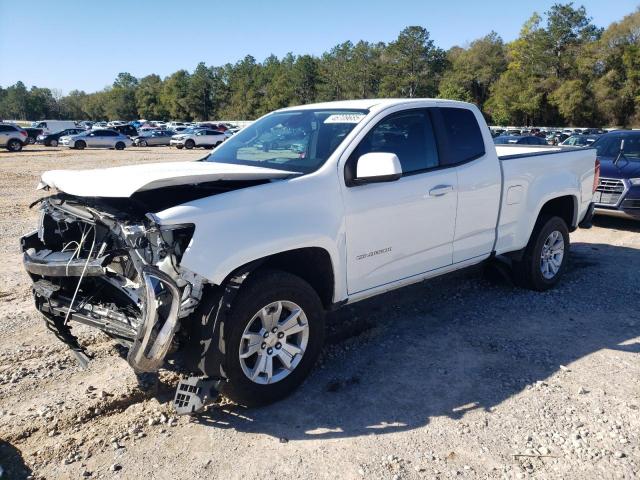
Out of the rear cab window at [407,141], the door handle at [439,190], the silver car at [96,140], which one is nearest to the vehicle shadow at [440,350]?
the door handle at [439,190]

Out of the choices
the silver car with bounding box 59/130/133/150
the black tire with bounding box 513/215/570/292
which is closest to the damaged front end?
the black tire with bounding box 513/215/570/292

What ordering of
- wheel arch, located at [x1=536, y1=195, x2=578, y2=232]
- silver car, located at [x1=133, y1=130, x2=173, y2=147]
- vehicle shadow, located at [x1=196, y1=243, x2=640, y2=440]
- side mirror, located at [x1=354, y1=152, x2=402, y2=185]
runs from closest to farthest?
vehicle shadow, located at [x1=196, y1=243, x2=640, y2=440] < side mirror, located at [x1=354, y1=152, x2=402, y2=185] < wheel arch, located at [x1=536, y1=195, x2=578, y2=232] < silver car, located at [x1=133, y1=130, x2=173, y2=147]

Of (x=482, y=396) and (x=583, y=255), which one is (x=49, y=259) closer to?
(x=482, y=396)

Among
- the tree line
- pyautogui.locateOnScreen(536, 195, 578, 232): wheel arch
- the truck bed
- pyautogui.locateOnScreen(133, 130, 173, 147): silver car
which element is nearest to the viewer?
the truck bed

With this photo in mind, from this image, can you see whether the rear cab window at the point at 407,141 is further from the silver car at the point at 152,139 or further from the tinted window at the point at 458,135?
the silver car at the point at 152,139

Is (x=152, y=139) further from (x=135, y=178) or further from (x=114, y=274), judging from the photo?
(x=135, y=178)

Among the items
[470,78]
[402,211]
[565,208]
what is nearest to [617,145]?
[565,208]

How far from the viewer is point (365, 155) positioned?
12.6ft

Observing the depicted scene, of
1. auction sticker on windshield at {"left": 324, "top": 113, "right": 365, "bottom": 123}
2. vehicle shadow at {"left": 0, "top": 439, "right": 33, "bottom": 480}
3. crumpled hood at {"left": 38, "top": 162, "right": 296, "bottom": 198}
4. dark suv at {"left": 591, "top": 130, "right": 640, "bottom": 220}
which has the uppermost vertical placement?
auction sticker on windshield at {"left": 324, "top": 113, "right": 365, "bottom": 123}

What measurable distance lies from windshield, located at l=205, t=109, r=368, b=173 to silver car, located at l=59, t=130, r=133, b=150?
1456 inches

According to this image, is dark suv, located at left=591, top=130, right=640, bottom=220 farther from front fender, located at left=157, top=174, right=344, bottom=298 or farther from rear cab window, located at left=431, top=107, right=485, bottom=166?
front fender, located at left=157, top=174, right=344, bottom=298

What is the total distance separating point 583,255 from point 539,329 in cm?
333

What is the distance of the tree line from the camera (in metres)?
74.2

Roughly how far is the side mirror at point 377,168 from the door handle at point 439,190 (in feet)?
2.05
